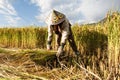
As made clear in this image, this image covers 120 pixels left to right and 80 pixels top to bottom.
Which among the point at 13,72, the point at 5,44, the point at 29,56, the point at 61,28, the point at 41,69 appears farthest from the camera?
the point at 5,44

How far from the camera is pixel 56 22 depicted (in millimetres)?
6426

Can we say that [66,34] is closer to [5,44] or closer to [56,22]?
[56,22]

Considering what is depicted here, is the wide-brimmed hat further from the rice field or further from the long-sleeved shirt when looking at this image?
the rice field

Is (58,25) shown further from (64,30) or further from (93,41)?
(93,41)

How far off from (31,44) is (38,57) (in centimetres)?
520

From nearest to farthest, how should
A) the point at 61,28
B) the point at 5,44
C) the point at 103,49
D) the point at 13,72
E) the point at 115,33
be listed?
the point at 13,72 → the point at 115,33 → the point at 61,28 → the point at 103,49 → the point at 5,44

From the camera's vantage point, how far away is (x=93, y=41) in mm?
8203

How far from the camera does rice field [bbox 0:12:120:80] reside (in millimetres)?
4879

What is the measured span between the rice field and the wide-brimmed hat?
105cm

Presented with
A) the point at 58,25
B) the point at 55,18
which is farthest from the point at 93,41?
the point at 55,18

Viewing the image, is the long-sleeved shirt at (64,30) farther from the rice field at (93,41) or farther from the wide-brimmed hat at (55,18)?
the rice field at (93,41)

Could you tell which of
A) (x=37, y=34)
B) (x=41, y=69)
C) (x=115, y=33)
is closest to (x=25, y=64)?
(x=41, y=69)

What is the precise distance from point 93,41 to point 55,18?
2.13 meters

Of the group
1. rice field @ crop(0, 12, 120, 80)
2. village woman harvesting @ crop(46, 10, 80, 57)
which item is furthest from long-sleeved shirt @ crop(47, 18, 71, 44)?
rice field @ crop(0, 12, 120, 80)
